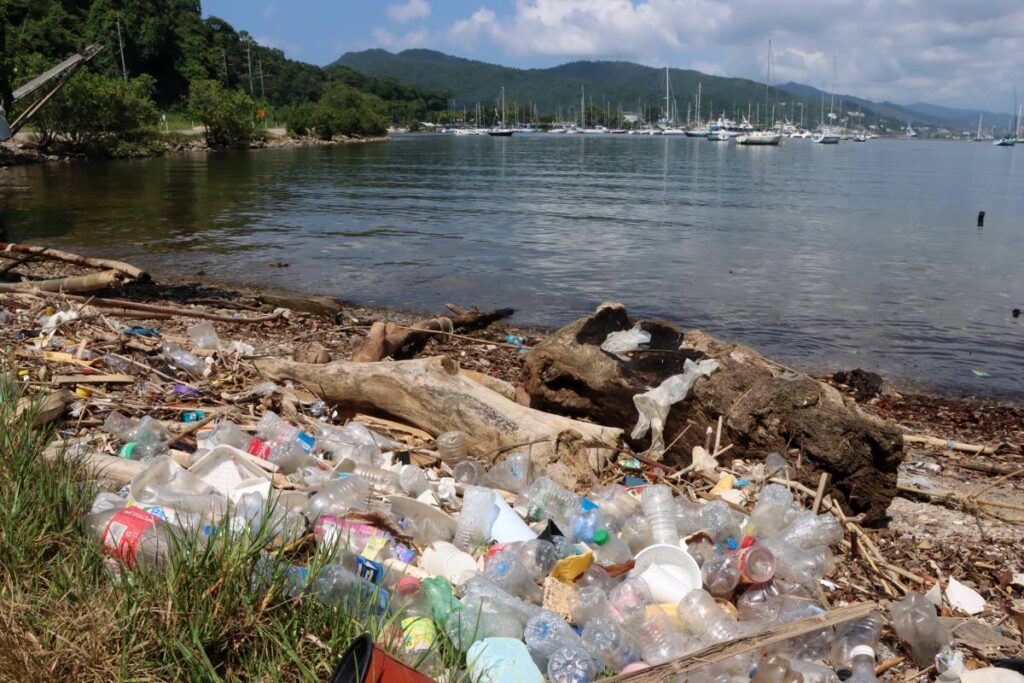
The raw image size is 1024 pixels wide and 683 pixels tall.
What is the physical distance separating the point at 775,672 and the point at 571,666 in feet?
2.70

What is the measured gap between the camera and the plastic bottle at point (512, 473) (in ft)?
15.3

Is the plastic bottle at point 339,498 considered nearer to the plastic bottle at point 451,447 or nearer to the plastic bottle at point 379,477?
the plastic bottle at point 379,477

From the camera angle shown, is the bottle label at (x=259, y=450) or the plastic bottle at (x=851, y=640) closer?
the plastic bottle at (x=851, y=640)

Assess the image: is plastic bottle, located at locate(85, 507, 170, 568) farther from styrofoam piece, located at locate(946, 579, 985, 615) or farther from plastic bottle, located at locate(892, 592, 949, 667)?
styrofoam piece, located at locate(946, 579, 985, 615)

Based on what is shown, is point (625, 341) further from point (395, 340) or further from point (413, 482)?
point (413, 482)

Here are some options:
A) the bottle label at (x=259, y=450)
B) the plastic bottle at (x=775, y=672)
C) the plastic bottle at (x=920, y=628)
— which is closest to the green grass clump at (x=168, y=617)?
the plastic bottle at (x=775, y=672)

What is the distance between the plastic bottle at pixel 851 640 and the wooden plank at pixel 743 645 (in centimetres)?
8

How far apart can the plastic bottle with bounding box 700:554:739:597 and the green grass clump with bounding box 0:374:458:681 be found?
1.47 m

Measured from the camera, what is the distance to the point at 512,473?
481cm

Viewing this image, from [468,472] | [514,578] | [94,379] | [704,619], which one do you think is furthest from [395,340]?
[704,619]

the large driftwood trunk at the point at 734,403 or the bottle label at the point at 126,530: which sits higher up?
the bottle label at the point at 126,530

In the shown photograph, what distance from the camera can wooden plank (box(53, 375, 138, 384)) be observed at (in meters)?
4.94

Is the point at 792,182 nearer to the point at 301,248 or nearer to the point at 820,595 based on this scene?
the point at 301,248

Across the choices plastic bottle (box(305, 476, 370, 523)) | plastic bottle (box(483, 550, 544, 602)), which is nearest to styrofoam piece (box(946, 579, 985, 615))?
plastic bottle (box(483, 550, 544, 602))
